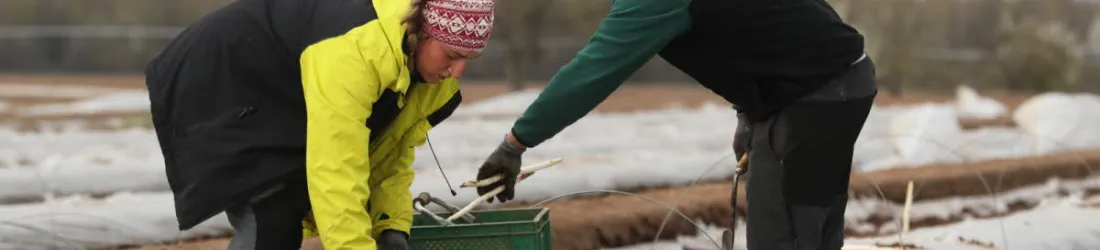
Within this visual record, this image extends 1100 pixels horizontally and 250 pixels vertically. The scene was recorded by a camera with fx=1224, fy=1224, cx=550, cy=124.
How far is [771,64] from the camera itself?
271 cm

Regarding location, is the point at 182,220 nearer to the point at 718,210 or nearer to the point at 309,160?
the point at 309,160

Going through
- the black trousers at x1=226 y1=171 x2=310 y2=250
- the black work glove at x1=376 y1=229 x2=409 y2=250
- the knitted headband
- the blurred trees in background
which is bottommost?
the blurred trees in background

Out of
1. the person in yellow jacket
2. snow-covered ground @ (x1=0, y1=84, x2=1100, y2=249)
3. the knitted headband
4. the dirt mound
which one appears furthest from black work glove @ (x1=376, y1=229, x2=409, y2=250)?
the dirt mound

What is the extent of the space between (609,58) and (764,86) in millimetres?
413

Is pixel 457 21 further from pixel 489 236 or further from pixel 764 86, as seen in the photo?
pixel 764 86

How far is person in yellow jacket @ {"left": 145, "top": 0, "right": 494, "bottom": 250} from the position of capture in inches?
95.7

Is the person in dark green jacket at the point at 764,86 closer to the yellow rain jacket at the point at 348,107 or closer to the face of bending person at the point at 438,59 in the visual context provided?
the face of bending person at the point at 438,59

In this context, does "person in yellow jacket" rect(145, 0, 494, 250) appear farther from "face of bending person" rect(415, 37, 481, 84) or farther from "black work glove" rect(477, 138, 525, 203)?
"black work glove" rect(477, 138, 525, 203)

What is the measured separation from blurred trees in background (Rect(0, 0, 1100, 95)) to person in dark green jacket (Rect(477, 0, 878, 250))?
48.8 ft

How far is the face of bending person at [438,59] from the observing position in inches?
100

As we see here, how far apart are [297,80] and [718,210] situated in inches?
130

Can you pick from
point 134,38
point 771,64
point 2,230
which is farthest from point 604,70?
point 134,38

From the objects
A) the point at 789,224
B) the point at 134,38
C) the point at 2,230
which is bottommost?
the point at 134,38

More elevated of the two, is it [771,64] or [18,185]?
[771,64]
